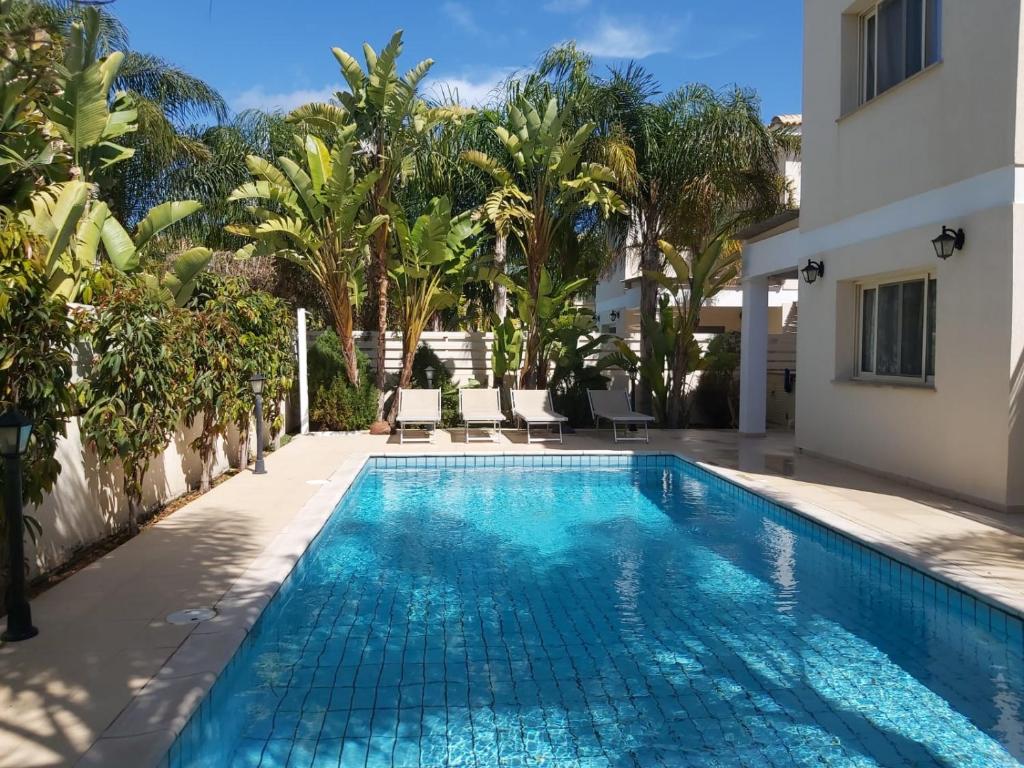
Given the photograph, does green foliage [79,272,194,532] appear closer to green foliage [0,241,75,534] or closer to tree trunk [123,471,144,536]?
tree trunk [123,471,144,536]

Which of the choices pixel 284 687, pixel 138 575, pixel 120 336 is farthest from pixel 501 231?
pixel 284 687

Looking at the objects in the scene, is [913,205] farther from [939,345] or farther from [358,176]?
[358,176]

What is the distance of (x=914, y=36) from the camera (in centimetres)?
999

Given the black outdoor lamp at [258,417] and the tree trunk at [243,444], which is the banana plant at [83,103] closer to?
the black outdoor lamp at [258,417]

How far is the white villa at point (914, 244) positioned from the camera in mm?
8094

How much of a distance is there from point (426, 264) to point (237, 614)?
1048 cm

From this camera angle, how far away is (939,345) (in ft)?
29.8

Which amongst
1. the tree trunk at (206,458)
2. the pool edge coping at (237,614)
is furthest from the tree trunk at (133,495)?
the tree trunk at (206,458)

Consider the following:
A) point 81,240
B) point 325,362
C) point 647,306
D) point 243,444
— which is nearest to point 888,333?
point 647,306

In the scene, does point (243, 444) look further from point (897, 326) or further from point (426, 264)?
point (897, 326)

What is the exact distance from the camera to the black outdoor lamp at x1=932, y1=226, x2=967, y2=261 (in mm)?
8609

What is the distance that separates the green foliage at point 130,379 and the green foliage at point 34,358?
97 centimetres

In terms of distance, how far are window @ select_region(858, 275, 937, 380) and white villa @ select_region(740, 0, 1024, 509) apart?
0.03 metres

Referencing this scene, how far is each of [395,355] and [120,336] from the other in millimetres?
10730
